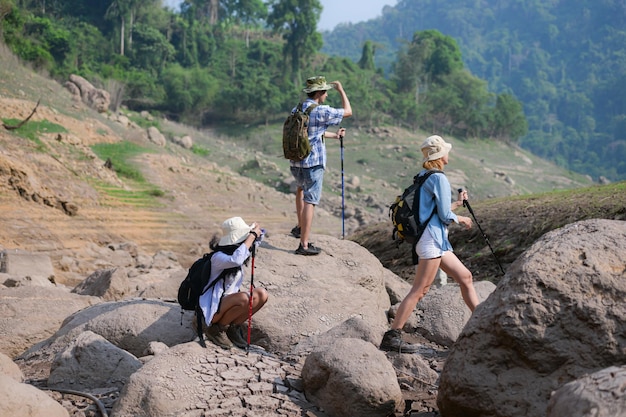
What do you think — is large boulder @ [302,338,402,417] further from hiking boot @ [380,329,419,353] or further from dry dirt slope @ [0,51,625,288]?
dry dirt slope @ [0,51,625,288]

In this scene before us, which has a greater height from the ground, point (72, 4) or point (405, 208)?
point (72, 4)

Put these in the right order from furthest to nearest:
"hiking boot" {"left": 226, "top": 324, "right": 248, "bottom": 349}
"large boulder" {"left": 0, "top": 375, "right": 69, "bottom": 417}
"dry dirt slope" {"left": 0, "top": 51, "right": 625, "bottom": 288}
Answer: "dry dirt slope" {"left": 0, "top": 51, "right": 625, "bottom": 288} < "hiking boot" {"left": 226, "top": 324, "right": 248, "bottom": 349} < "large boulder" {"left": 0, "top": 375, "right": 69, "bottom": 417}

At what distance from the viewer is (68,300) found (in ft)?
29.2

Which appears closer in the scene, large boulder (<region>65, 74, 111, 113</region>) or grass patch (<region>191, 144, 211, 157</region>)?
large boulder (<region>65, 74, 111, 113</region>)

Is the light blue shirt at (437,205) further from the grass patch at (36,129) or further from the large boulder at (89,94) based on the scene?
the large boulder at (89,94)

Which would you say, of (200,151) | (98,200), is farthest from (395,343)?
(200,151)

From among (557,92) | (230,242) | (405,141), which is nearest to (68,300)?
(230,242)

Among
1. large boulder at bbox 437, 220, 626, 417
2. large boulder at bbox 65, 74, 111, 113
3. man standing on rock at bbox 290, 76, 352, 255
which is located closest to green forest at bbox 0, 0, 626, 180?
large boulder at bbox 65, 74, 111, 113

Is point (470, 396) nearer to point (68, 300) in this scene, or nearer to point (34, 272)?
point (68, 300)

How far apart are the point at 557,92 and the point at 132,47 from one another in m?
71.5

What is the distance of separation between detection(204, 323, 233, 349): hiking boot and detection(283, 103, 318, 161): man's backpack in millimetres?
1966

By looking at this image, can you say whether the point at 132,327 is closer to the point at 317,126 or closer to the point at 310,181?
the point at 310,181

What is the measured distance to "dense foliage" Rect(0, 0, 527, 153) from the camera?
52.3m

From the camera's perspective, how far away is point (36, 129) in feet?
74.9
